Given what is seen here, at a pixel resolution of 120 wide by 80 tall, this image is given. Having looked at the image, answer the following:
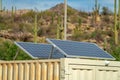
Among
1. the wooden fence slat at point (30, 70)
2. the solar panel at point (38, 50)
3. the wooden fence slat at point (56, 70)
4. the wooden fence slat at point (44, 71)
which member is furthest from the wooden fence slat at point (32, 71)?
the solar panel at point (38, 50)

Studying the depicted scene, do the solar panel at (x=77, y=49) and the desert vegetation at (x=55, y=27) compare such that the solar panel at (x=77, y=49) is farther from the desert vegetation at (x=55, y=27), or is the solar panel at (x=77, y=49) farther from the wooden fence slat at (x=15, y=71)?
the desert vegetation at (x=55, y=27)

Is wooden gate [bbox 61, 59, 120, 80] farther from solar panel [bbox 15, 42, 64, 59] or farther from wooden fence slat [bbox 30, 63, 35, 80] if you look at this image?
solar panel [bbox 15, 42, 64, 59]

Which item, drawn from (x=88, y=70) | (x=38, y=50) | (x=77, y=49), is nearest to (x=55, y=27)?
(x=38, y=50)

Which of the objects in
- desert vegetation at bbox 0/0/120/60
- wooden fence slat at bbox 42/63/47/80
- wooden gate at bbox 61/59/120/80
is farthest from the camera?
desert vegetation at bbox 0/0/120/60

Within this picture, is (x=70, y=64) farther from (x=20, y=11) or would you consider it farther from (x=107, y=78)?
(x=20, y=11)

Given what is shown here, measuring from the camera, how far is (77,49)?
13.3 meters

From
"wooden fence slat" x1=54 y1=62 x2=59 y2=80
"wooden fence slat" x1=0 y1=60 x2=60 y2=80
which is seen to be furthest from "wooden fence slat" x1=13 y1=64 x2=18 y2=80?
"wooden fence slat" x1=54 y1=62 x2=59 y2=80

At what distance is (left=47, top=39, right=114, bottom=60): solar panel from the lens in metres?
12.7

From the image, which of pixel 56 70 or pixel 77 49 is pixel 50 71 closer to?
pixel 56 70

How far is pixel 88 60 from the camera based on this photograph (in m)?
12.6

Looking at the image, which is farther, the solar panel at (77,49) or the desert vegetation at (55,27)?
the desert vegetation at (55,27)

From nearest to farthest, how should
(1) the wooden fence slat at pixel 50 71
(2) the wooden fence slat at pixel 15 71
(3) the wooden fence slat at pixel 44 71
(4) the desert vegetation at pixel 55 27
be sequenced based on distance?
(1) the wooden fence slat at pixel 50 71 → (3) the wooden fence slat at pixel 44 71 → (2) the wooden fence slat at pixel 15 71 → (4) the desert vegetation at pixel 55 27

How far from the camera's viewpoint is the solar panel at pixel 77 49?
12748 millimetres

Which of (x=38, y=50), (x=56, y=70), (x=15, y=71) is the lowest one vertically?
(x=15, y=71)
